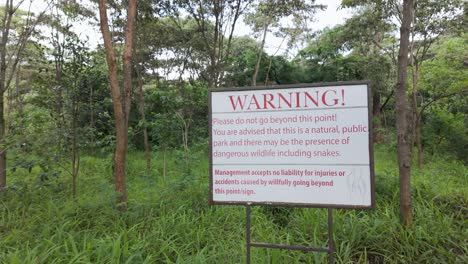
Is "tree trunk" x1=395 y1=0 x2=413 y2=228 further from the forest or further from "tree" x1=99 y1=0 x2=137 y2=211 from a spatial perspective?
"tree" x1=99 y1=0 x2=137 y2=211

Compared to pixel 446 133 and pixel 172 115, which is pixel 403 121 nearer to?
pixel 172 115

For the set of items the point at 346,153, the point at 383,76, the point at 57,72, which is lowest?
the point at 346,153

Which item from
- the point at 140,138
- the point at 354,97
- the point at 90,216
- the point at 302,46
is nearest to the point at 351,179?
the point at 354,97

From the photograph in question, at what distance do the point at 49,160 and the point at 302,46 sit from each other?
14.6 m

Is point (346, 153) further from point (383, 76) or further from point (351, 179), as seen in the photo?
point (383, 76)

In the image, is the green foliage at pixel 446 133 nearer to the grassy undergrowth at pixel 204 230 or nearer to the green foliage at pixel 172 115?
the grassy undergrowth at pixel 204 230

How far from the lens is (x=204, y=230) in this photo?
3.43 m

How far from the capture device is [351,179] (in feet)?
6.95

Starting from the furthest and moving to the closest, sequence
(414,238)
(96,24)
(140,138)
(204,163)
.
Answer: (140,138), (96,24), (204,163), (414,238)

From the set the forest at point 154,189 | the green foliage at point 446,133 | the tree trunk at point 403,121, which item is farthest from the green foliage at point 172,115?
the green foliage at point 446,133

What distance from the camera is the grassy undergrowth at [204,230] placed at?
9.39ft

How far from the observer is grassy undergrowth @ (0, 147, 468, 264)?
2.86 metres

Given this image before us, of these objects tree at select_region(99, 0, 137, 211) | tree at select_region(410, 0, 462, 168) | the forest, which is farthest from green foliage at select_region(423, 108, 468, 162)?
tree at select_region(99, 0, 137, 211)

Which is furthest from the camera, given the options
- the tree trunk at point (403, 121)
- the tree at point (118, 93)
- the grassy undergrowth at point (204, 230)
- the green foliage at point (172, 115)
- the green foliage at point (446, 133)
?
the green foliage at point (446, 133)
